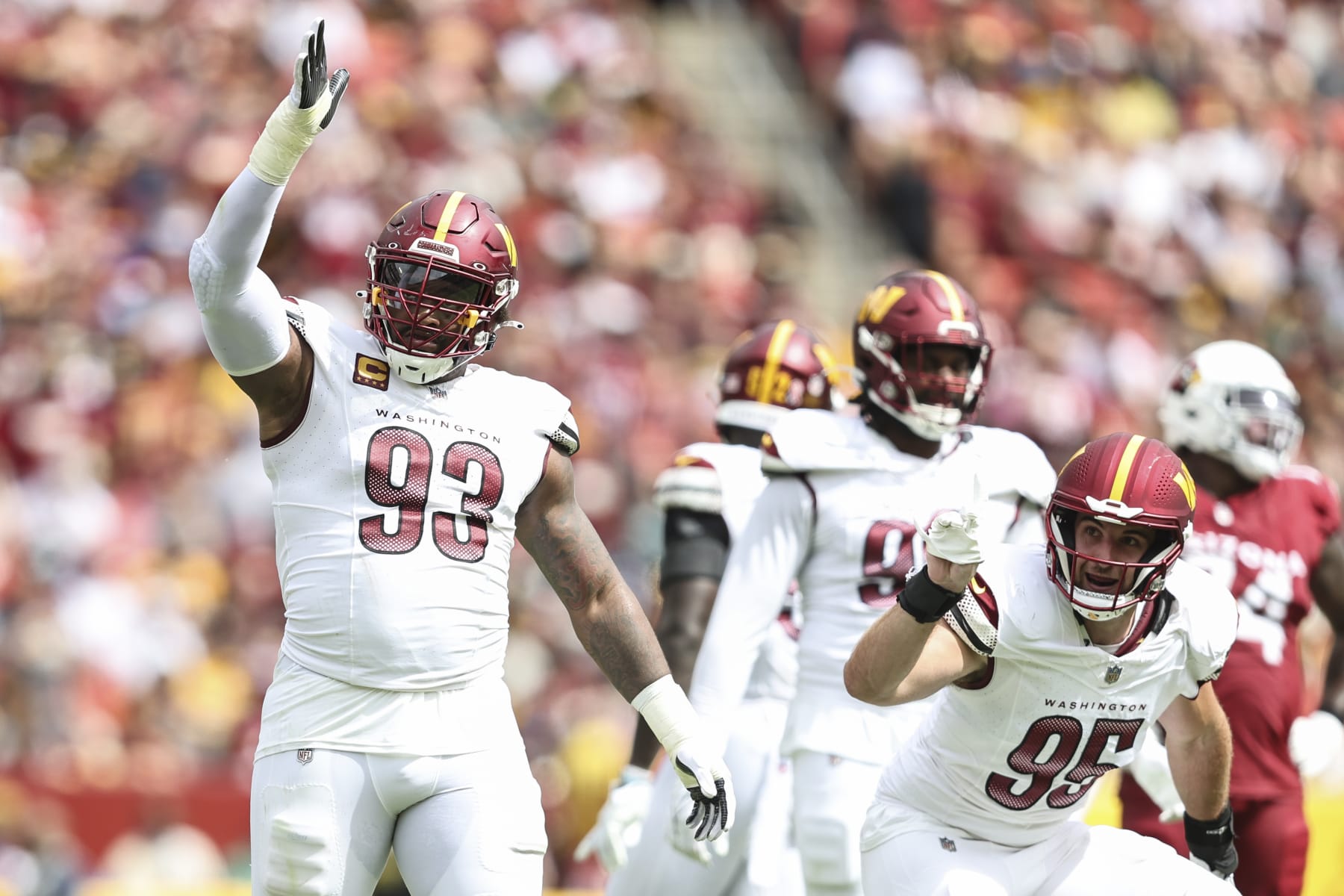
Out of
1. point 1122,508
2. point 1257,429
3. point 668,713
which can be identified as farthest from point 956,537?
point 1257,429

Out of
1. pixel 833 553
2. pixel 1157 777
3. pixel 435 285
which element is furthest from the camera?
pixel 1157 777

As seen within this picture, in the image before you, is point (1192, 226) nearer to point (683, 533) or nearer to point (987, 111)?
point (987, 111)

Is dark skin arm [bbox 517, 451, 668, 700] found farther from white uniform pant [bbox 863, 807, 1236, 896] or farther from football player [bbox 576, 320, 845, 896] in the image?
football player [bbox 576, 320, 845, 896]

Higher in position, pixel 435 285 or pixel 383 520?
pixel 435 285

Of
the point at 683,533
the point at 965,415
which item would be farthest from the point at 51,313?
the point at 965,415

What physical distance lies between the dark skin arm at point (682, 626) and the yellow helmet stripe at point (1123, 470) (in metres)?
1.60

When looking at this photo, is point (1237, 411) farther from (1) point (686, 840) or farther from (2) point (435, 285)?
(2) point (435, 285)

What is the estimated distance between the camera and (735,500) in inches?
215

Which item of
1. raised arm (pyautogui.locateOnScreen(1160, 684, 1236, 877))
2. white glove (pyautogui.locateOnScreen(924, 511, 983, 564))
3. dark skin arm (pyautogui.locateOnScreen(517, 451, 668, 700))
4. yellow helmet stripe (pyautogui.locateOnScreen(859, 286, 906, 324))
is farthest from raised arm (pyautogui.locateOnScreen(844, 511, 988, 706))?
yellow helmet stripe (pyautogui.locateOnScreen(859, 286, 906, 324))

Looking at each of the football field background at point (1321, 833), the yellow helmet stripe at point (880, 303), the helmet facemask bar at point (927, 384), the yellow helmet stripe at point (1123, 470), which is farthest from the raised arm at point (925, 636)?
the football field background at point (1321, 833)

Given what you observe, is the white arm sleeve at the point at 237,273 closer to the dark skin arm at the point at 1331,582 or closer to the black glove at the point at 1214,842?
the black glove at the point at 1214,842

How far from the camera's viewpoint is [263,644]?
32.4 ft

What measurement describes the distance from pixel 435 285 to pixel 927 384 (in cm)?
149

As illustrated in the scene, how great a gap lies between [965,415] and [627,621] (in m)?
1.29
